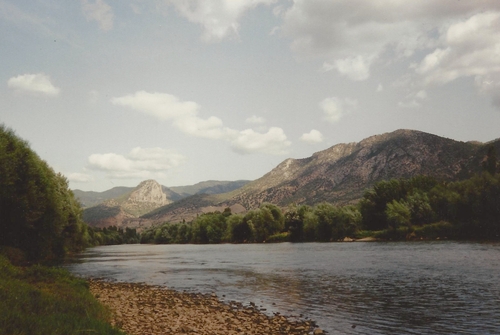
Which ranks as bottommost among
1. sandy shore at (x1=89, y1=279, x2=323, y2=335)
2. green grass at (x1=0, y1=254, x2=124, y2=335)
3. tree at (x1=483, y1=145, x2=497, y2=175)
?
sandy shore at (x1=89, y1=279, x2=323, y2=335)

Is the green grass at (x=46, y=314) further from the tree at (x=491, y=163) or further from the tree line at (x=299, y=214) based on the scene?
the tree at (x=491, y=163)

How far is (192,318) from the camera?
19.5 m

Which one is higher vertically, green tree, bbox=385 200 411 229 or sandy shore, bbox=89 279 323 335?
green tree, bbox=385 200 411 229

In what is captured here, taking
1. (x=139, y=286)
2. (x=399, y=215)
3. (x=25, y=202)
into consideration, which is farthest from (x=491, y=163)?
(x=25, y=202)

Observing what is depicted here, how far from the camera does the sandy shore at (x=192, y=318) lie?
16.8m

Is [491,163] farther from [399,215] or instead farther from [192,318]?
[192,318]

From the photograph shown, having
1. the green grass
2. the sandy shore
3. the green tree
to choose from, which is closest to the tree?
the green tree

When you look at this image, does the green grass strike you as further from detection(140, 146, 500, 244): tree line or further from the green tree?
the green tree

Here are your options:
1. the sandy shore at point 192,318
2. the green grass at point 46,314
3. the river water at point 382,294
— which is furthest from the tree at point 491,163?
the green grass at point 46,314

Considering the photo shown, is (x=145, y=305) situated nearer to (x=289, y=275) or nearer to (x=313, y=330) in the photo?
(x=313, y=330)

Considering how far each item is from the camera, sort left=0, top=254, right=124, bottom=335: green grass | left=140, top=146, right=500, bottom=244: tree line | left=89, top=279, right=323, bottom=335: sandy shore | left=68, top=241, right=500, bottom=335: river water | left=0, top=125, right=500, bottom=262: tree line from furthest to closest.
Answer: left=140, top=146, right=500, bottom=244: tree line < left=0, top=125, right=500, bottom=262: tree line < left=68, top=241, right=500, bottom=335: river water < left=89, top=279, right=323, bottom=335: sandy shore < left=0, top=254, right=124, bottom=335: green grass

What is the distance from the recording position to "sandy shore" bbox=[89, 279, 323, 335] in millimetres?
16797

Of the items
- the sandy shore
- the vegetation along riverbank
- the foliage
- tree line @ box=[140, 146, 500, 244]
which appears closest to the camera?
the vegetation along riverbank

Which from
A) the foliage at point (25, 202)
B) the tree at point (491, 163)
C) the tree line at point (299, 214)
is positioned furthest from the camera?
the tree at point (491, 163)
